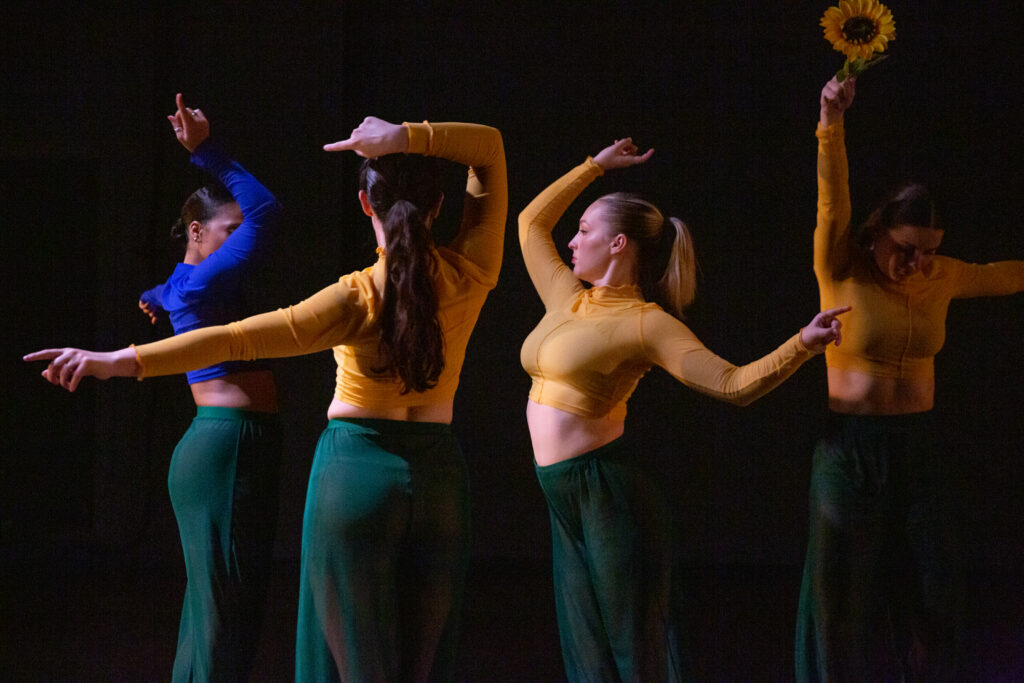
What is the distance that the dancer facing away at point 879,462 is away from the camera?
2582mm

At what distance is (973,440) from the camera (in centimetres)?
489

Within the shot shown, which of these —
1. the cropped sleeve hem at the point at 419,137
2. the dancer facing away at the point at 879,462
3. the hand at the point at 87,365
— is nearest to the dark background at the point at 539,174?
the dancer facing away at the point at 879,462

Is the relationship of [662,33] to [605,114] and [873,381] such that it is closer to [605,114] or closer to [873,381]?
[605,114]

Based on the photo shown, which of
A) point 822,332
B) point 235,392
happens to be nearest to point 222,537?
point 235,392

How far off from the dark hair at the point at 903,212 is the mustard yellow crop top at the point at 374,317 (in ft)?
3.69

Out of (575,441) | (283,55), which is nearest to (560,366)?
(575,441)

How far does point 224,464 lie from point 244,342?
78 centimetres

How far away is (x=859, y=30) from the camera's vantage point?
99.2 inches

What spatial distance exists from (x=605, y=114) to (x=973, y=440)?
2496mm

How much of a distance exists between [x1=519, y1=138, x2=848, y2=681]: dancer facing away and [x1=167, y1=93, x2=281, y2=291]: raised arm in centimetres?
78

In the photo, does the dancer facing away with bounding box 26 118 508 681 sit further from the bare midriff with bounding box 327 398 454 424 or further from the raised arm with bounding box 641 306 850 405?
the raised arm with bounding box 641 306 850 405

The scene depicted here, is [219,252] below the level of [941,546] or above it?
above

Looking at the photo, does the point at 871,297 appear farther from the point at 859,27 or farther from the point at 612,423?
the point at 612,423

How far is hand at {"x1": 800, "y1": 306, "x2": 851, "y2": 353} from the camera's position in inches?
77.8
